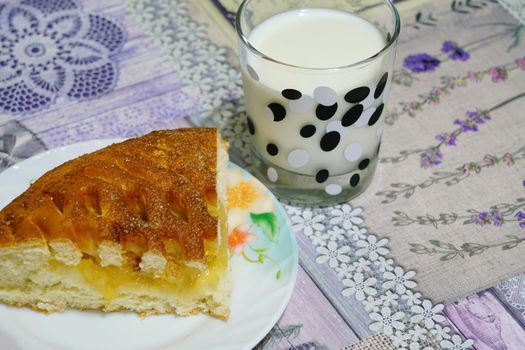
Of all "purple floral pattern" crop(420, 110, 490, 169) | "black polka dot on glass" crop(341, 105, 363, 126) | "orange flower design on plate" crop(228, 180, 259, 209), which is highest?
"black polka dot on glass" crop(341, 105, 363, 126)

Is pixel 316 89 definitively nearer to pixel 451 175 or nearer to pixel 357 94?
pixel 357 94

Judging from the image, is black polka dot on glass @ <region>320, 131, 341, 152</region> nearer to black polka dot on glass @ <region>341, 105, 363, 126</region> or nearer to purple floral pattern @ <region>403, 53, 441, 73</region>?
black polka dot on glass @ <region>341, 105, 363, 126</region>

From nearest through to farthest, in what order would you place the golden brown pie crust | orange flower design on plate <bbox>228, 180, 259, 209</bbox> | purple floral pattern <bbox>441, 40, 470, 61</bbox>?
1. the golden brown pie crust
2. orange flower design on plate <bbox>228, 180, 259, 209</bbox>
3. purple floral pattern <bbox>441, 40, 470, 61</bbox>

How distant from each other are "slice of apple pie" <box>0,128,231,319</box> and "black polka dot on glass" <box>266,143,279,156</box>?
17 cm

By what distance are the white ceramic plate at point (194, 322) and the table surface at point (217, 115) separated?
0.08 meters

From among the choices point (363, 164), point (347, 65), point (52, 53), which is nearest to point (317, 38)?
point (347, 65)

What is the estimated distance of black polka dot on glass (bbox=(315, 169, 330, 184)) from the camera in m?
1.41

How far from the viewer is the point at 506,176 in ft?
5.07

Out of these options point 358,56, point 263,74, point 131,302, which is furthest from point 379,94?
point 131,302

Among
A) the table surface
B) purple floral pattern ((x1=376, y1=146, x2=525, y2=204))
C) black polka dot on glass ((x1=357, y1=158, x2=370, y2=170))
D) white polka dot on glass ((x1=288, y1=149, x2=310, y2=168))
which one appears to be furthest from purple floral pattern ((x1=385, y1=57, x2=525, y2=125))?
white polka dot on glass ((x1=288, y1=149, x2=310, y2=168))

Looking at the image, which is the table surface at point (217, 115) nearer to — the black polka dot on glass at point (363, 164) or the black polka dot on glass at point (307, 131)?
the black polka dot on glass at point (363, 164)

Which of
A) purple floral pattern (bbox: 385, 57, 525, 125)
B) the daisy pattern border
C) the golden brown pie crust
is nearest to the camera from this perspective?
the golden brown pie crust

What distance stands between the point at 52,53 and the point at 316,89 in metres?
0.83

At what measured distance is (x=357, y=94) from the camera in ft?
4.27
